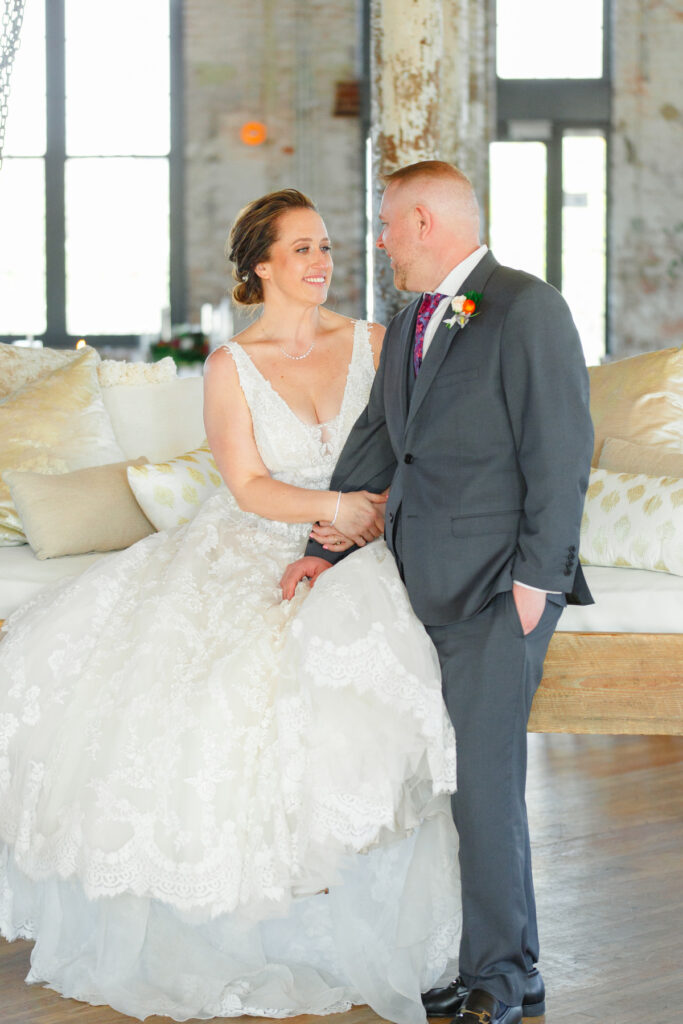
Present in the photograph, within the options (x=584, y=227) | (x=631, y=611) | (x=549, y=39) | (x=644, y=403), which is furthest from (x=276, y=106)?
(x=631, y=611)

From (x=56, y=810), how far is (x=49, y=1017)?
0.42 m

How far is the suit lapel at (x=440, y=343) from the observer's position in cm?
248

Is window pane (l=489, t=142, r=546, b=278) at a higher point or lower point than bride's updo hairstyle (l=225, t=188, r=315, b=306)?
higher

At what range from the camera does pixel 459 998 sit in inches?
99.5

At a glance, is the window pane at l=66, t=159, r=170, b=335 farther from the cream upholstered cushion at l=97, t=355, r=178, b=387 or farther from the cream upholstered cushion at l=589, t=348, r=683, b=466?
the cream upholstered cushion at l=589, t=348, r=683, b=466

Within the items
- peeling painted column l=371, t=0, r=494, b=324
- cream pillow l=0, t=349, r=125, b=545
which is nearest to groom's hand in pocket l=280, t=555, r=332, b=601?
cream pillow l=0, t=349, r=125, b=545

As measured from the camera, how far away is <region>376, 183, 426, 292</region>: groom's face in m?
2.54

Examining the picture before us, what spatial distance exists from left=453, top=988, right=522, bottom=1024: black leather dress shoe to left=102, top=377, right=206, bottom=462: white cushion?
2.31m

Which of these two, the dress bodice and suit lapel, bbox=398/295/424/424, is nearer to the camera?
suit lapel, bbox=398/295/424/424

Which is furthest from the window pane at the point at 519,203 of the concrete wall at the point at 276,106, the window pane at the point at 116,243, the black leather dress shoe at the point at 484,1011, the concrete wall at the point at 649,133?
the black leather dress shoe at the point at 484,1011

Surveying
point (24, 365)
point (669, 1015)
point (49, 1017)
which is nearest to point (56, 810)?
point (49, 1017)

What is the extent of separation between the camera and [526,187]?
11922 millimetres

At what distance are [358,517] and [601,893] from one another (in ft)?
3.98

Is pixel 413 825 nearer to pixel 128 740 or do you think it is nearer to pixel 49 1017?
pixel 128 740
